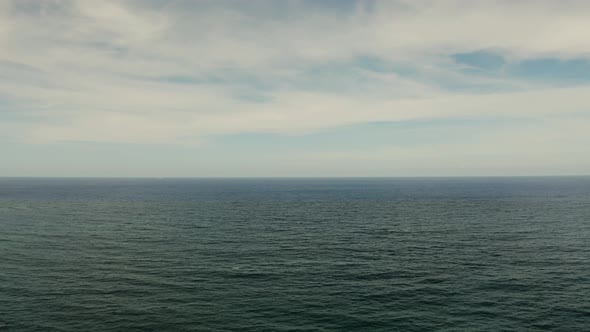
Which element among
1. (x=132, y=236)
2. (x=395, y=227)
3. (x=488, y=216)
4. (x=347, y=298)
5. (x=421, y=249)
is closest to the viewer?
(x=347, y=298)

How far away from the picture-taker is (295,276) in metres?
74.9

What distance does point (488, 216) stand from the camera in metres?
152

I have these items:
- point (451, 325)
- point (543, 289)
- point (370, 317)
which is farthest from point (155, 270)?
point (543, 289)

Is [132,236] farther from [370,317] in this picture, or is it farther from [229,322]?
[370,317]

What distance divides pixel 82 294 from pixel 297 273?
117 ft

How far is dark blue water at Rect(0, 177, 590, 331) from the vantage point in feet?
184

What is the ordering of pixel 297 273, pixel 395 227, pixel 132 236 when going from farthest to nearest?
pixel 395 227 < pixel 132 236 < pixel 297 273

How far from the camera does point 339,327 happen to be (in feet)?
177

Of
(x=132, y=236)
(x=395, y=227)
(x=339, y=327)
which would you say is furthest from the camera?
(x=395, y=227)

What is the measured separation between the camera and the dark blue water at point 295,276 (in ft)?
→ 184

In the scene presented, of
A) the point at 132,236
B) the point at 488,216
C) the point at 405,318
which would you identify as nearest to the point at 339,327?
the point at 405,318

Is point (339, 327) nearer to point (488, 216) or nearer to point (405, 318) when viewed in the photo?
point (405, 318)

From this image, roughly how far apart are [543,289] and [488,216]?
89856 mm

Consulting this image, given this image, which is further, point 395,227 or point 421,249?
point 395,227
